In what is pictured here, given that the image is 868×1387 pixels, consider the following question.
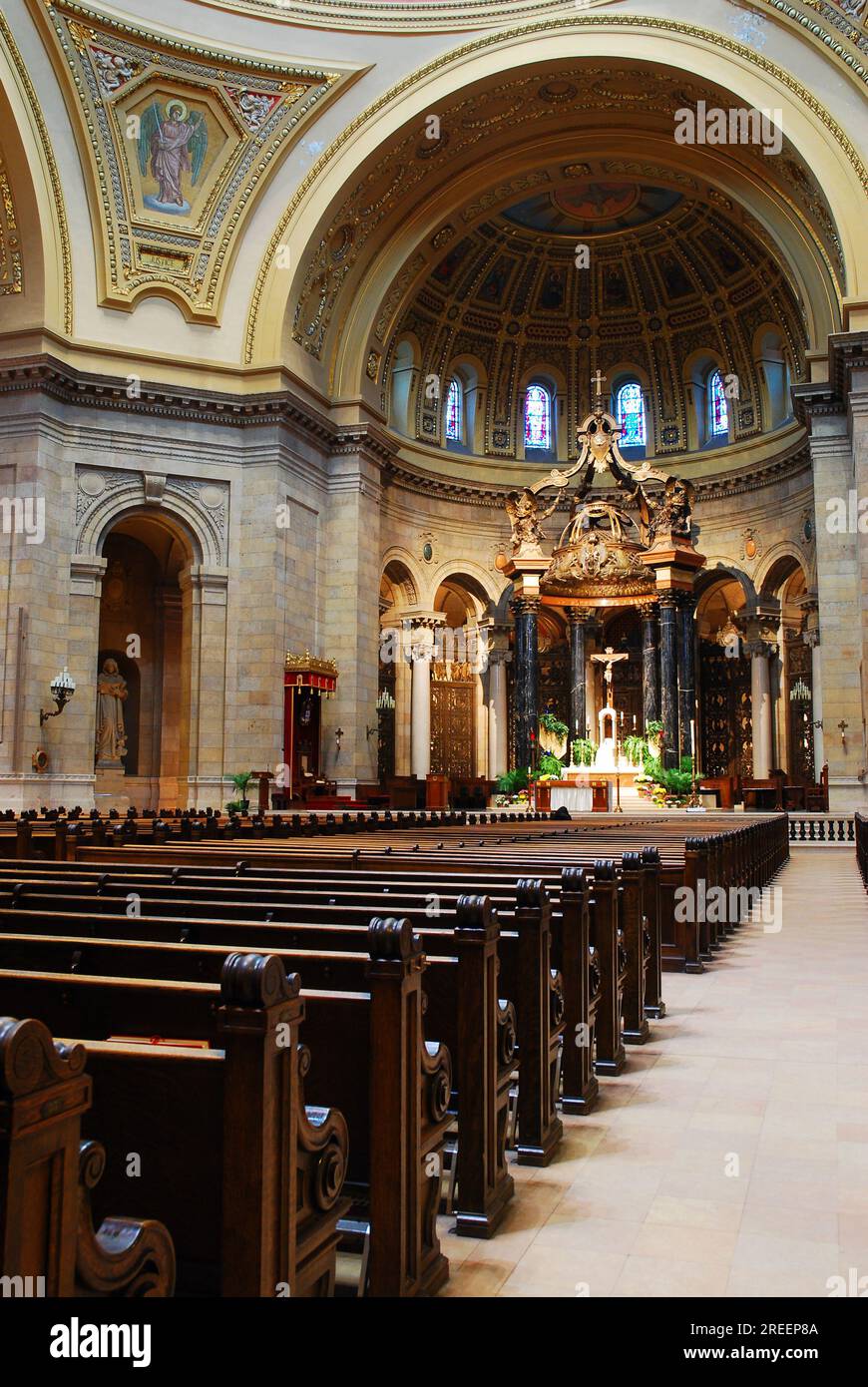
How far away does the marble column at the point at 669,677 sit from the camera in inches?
1003

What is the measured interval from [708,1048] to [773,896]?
726 centimetres

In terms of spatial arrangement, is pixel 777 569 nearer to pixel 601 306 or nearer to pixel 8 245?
pixel 601 306

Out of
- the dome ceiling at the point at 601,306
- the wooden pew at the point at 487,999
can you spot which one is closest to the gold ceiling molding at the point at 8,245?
the dome ceiling at the point at 601,306

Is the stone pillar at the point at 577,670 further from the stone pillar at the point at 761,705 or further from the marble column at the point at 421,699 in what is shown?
the stone pillar at the point at 761,705

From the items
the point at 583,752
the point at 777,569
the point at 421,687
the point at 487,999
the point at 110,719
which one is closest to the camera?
the point at 487,999

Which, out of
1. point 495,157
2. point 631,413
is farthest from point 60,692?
point 631,413

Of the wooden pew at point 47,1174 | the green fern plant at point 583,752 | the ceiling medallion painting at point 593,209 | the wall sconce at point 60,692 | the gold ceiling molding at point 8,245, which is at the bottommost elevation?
the wooden pew at point 47,1174

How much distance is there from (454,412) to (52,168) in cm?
1354

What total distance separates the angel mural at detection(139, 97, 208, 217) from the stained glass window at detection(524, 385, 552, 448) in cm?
1255

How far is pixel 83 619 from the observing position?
69.8ft

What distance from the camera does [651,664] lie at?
27.0m

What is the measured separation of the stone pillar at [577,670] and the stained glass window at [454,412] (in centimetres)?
622
